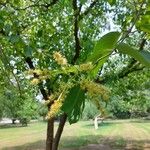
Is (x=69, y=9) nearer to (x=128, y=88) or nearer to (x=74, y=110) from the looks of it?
(x=128, y=88)

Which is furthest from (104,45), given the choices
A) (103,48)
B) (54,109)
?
(54,109)

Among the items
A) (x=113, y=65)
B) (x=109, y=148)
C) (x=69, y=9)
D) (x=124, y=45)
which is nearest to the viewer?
(x=124, y=45)

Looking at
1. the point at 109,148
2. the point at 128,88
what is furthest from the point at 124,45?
the point at 109,148

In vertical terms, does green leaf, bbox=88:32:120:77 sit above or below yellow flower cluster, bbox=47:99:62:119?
above

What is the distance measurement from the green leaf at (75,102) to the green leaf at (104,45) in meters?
0.05

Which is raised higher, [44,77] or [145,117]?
[145,117]

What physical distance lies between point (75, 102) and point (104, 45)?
3.7 inches

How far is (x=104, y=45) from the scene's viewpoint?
0.63m

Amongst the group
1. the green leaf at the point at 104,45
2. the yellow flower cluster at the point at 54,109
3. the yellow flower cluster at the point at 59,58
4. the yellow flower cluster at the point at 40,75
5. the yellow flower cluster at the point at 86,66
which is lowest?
the yellow flower cluster at the point at 54,109

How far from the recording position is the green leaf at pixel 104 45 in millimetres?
624

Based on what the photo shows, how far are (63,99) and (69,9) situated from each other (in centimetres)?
848

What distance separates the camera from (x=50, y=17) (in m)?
9.20

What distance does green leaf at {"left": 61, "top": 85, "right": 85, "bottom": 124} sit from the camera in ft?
2.10

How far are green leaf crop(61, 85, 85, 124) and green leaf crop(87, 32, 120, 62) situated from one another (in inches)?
2.1
